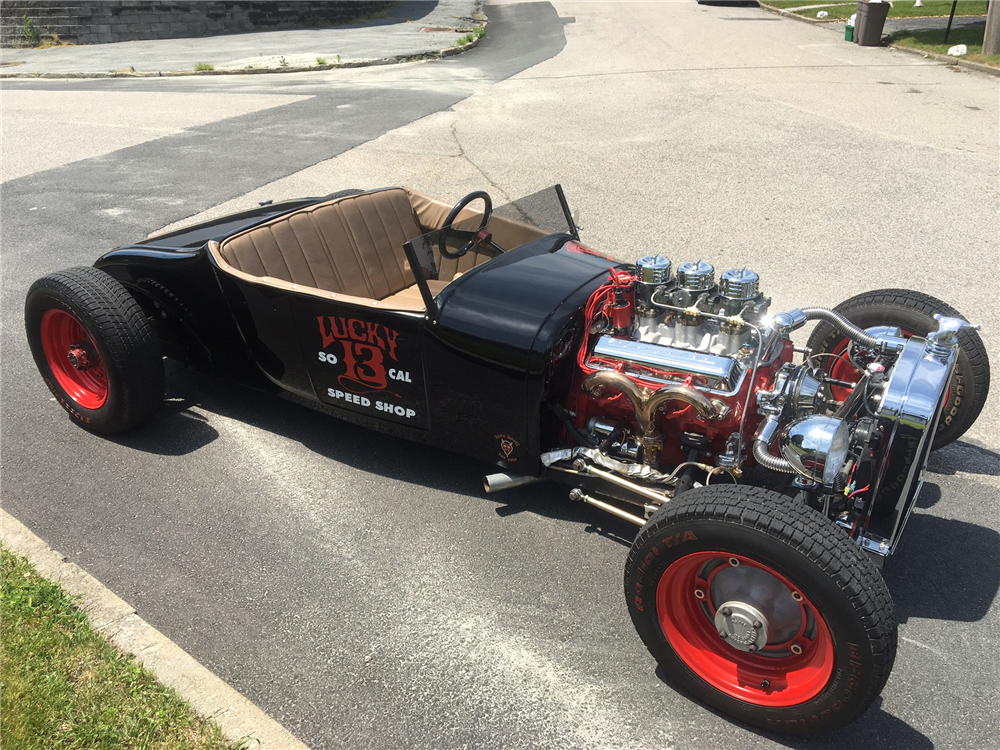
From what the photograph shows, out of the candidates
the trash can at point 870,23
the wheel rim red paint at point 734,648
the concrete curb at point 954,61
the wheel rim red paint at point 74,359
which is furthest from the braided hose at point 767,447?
the trash can at point 870,23

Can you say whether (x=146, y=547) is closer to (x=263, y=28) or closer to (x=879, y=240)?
(x=879, y=240)

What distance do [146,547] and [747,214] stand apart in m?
6.22

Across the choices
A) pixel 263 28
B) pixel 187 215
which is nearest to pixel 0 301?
pixel 187 215

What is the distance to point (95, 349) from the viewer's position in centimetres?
431

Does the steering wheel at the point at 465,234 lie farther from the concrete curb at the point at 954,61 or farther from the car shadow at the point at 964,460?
the concrete curb at the point at 954,61

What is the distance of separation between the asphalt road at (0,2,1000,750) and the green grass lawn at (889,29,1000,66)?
11.7ft

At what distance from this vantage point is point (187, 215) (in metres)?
8.07

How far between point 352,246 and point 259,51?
53.6ft

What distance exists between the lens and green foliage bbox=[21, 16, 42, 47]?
2017cm

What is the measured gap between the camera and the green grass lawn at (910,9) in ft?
64.7

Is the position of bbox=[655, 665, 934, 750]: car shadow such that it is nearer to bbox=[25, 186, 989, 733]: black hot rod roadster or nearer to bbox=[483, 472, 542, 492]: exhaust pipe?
bbox=[25, 186, 989, 733]: black hot rod roadster

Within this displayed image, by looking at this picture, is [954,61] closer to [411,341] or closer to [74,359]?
[411,341]

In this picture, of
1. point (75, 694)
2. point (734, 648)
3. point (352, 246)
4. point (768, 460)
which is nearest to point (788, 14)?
point (352, 246)

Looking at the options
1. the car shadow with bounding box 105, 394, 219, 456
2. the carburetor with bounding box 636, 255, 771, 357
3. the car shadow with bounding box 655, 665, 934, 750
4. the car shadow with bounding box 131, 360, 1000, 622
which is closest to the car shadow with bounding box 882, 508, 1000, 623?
the car shadow with bounding box 131, 360, 1000, 622
